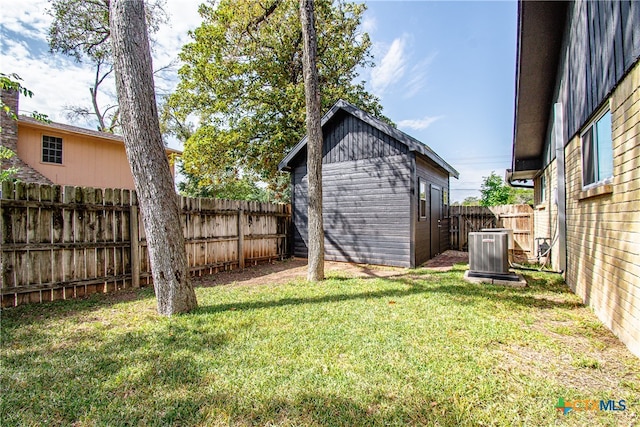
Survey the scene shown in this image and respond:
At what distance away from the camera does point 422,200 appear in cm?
882

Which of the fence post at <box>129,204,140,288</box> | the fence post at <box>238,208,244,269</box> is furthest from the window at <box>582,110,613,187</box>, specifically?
the fence post at <box>129,204,140,288</box>

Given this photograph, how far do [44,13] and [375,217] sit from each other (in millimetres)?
17959

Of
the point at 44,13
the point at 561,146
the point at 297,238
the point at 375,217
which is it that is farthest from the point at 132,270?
the point at 44,13

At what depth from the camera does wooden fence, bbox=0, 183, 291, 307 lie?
4.43m

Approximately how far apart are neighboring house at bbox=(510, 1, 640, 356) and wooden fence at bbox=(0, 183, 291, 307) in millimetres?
7477

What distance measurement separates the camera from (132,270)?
229 inches

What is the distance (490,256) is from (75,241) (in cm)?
798

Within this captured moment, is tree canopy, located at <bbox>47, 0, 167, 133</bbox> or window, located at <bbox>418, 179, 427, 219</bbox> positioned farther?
tree canopy, located at <bbox>47, 0, 167, 133</bbox>

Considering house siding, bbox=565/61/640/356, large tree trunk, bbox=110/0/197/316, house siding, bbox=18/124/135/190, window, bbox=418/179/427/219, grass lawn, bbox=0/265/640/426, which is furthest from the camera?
house siding, bbox=18/124/135/190

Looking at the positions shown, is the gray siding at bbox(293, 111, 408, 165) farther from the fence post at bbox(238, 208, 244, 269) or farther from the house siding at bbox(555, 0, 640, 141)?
the house siding at bbox(555, 0, 640, 141)

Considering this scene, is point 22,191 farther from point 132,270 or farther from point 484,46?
point 484,46
